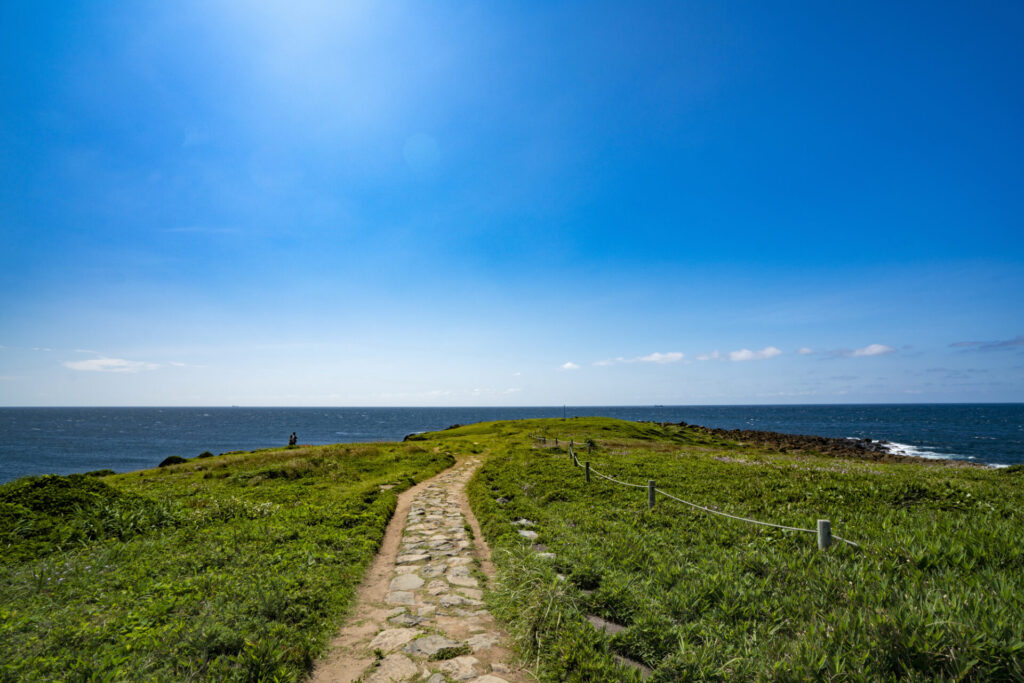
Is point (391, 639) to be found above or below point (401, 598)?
above

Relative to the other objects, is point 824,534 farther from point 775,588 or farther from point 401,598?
point 401,598

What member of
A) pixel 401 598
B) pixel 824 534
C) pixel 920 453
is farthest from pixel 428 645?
pixel 920 453

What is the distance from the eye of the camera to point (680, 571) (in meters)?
8.39

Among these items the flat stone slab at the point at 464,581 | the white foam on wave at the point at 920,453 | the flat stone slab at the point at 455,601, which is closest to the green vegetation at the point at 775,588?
the flat stone slab at the point at 455,601

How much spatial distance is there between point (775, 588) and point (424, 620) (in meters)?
6.37

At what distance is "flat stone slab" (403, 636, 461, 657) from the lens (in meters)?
6.65

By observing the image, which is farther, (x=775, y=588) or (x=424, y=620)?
(x=424, y=620)

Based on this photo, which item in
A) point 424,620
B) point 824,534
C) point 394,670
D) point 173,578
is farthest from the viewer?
point 824,534

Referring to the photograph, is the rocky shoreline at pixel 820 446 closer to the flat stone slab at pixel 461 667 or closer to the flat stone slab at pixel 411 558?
the flat stone slab at pixel 411 558

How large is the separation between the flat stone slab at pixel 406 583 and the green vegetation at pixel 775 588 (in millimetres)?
1961

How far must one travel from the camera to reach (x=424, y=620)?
774 cm

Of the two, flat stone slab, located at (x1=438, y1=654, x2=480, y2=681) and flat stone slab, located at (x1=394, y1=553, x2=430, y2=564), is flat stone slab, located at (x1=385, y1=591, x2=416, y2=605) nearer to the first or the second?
flat stone slab, located at (x1=394, y1=553, x2=430, y2=564)

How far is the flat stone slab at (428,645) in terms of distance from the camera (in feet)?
21.8

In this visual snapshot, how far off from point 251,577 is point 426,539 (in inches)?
199
